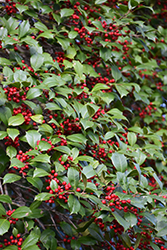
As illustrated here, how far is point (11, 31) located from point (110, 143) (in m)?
Answer: 0.94

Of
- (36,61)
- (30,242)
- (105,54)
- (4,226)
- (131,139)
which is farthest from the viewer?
(105,54)

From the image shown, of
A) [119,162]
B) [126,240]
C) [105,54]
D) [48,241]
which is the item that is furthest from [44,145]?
[105,54]

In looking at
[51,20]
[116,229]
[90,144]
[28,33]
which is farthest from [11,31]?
[116,229]

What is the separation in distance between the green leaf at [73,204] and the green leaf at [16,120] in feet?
1.48

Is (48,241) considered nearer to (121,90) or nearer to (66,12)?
(121,90)

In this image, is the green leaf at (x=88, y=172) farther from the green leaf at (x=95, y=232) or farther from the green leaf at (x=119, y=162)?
the green leaf at (x=95, y=232)

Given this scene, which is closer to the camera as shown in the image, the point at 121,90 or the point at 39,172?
the point at 39,172

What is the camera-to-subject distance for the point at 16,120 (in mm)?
1312

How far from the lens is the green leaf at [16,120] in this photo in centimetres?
129

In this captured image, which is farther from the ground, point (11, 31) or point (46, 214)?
point (11, 31)

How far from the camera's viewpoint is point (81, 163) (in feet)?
4.67

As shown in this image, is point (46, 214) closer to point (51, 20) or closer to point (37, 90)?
point (37, 90)

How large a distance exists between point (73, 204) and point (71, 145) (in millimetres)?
395

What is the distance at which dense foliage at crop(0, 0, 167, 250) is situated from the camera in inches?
49.3
